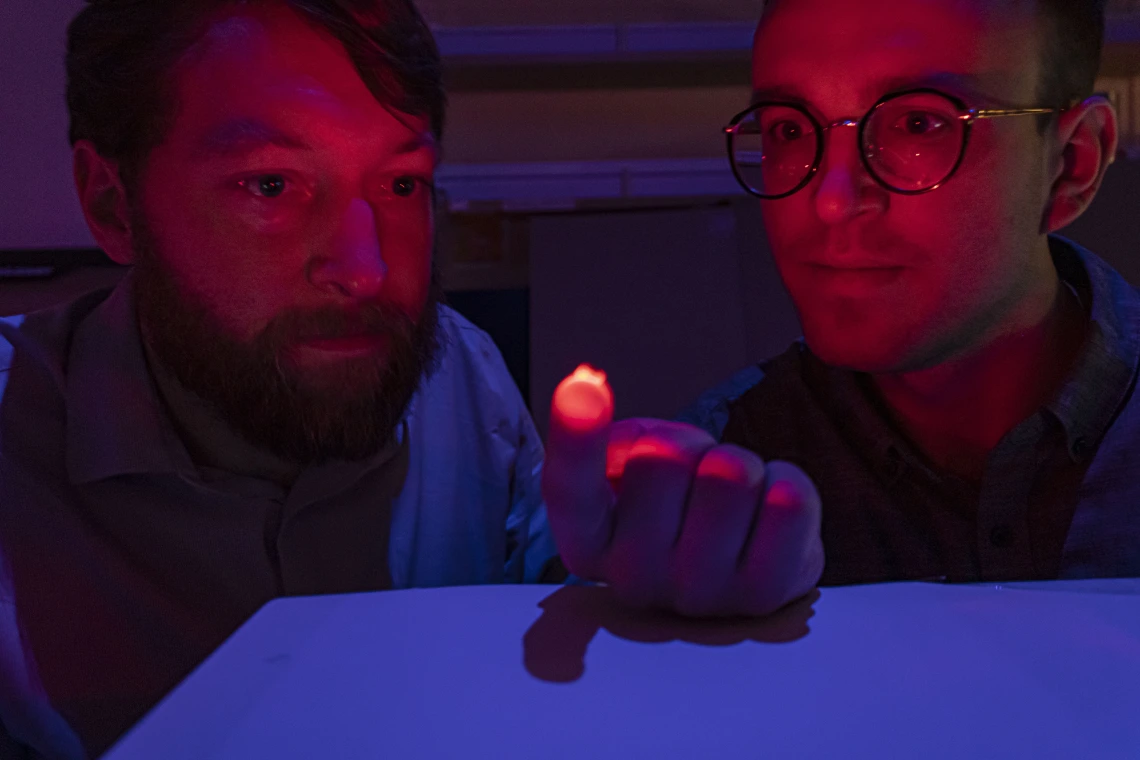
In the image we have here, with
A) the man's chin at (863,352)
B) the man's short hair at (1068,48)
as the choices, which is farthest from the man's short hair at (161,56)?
the man's short hair at (1068,48)

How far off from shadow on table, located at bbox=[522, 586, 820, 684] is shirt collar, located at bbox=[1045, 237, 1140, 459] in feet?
1.29

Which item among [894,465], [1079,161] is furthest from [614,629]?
[1079,161]

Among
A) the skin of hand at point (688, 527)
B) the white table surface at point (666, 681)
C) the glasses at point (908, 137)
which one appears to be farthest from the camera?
the glasses at point (908, 137)

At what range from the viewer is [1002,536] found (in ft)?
2.25

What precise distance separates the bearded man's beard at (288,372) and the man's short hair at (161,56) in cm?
9

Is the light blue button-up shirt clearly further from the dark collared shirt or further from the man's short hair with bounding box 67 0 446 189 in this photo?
the dark collared shirt

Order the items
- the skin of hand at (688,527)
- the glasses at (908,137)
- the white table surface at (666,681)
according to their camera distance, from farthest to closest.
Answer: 1. the glasses at (908,137)
2. the skin of hand at (688,527)
3. the white table surface at (666,681)

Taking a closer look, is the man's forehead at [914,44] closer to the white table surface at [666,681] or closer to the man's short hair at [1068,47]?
the man's short hair at [1068,47]

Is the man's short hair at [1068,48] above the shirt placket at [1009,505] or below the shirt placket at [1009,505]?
above

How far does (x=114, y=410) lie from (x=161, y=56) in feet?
0.97

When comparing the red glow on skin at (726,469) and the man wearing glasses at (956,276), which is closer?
the red glow on skin at (726,469)

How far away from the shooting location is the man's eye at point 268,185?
658mm

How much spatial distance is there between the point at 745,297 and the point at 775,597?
920 millimetres

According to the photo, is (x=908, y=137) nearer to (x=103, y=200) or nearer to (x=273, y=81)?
(x=273, y=81)
